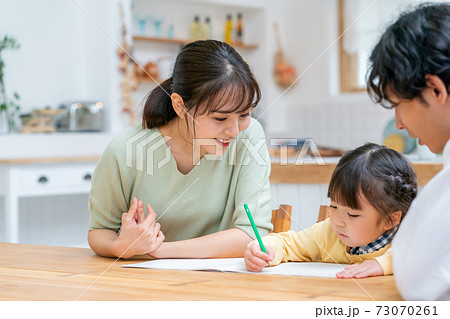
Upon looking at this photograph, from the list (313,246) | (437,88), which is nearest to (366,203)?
(313,246)

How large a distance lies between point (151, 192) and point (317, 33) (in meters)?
3.49

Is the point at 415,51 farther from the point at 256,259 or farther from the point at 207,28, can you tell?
the point at 207,28

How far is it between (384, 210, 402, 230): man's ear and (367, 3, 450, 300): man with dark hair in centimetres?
30

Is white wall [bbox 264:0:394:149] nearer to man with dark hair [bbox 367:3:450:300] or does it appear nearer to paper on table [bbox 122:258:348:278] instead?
paper on table [bbox 122:258:348:278]

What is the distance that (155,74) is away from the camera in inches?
158

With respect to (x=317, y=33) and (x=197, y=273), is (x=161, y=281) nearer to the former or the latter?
(x=197, y=273)

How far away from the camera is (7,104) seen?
3488mm

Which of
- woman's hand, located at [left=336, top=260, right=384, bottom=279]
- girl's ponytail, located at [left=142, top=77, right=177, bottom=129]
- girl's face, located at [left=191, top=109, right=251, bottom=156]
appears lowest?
woman's hand, located at [left=336, top=260, right=384, bottom=279]

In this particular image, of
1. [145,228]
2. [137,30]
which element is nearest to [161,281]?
[145,228]

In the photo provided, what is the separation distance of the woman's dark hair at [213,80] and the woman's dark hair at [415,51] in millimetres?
445

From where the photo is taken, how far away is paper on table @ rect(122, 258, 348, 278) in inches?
38.5

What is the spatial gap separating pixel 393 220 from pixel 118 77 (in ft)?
9.77

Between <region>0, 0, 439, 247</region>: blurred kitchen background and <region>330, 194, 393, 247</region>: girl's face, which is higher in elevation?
<region>0, 0, 439, 247</region>: blurred kitchen background

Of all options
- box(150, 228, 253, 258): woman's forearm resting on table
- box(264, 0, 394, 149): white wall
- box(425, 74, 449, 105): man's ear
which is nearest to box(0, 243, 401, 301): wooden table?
box(150, 228, 253, 258): woman's forearm resting on table
